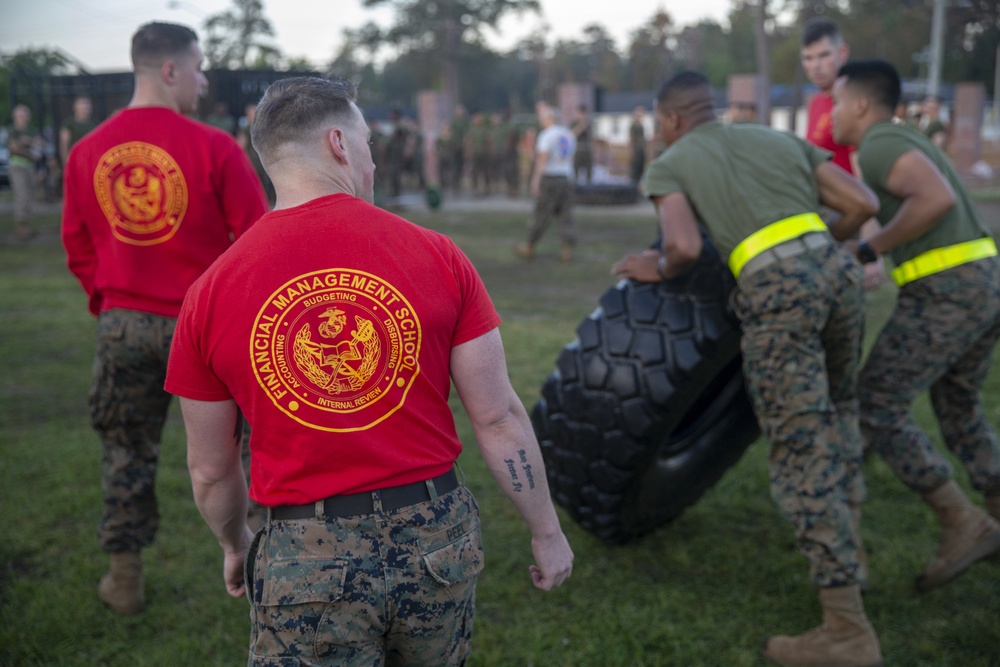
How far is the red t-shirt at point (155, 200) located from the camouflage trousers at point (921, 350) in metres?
2.61

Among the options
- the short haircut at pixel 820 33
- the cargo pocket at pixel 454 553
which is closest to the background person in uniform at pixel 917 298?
the short haircut at pixel 820 33

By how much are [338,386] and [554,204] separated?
9.99 metres

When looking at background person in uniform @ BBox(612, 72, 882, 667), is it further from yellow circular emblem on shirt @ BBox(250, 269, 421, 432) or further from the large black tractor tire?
yellow circular emblem on shirt @ BBox(250, 269, 421, 432)

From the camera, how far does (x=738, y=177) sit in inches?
126

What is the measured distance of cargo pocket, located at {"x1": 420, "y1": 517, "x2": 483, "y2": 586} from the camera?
1805 millimetres

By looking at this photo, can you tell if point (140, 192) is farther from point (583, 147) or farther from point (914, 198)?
point (583, 147)

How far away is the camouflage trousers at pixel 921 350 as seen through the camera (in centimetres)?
364

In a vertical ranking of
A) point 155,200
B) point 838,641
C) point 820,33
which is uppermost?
point 820,33

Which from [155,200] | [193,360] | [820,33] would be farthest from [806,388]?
[820,33]

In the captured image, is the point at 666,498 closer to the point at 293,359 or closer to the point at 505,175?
the point at 293,359

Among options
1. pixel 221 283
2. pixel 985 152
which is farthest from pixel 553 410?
pixel 985 152

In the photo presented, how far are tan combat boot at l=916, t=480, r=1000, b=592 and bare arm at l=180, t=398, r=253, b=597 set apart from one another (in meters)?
2.75

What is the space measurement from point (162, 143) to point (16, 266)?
9.73m

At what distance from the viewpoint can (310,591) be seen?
1746mm
